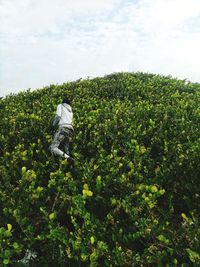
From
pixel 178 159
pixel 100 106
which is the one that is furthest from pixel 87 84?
pixel 178 159

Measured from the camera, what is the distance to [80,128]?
1173cm

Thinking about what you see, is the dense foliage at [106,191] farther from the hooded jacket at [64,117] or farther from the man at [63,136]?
the hooded jacket at [64,117]

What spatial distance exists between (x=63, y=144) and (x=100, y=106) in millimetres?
5216

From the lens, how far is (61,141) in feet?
32.8

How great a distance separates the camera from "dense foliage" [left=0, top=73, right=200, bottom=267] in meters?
6.19

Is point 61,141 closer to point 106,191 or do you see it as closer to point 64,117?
point 64,117

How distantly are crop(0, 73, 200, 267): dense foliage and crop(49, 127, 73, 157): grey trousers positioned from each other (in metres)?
0.26

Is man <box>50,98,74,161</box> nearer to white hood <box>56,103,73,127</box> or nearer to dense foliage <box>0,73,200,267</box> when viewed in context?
white hood <box>56,103,73,127</box>

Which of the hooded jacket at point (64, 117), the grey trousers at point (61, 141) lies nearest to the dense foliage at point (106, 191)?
the grey trousers at point (61, 141)

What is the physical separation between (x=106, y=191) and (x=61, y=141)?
2576 millimetres

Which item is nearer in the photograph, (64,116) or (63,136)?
(63,136)

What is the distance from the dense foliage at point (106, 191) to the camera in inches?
244

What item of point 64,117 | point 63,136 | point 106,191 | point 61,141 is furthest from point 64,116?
point 106,191

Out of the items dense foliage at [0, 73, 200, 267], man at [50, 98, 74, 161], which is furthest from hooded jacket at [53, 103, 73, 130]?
dense foliage at [0, 73, 200, 267]
